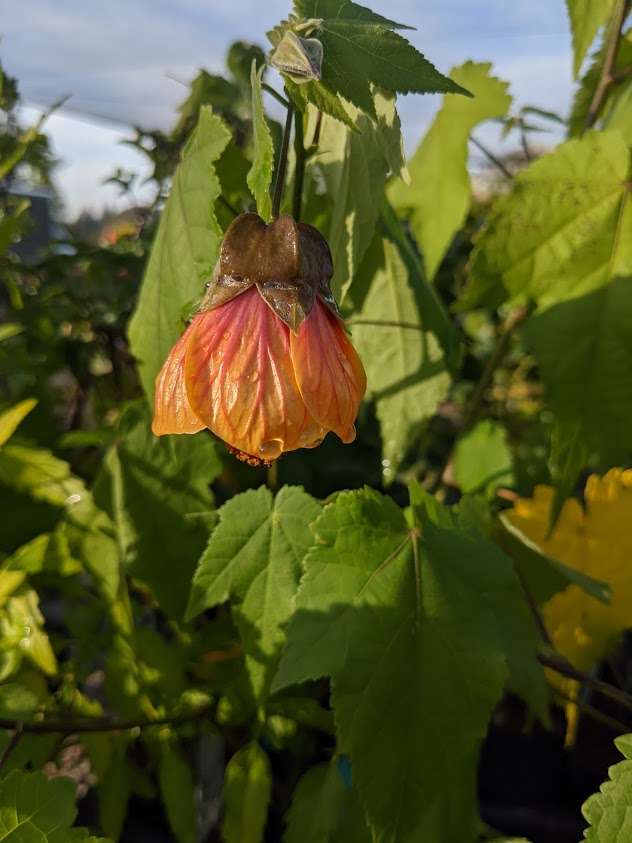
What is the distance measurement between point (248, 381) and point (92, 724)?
328mm

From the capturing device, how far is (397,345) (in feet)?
1.95

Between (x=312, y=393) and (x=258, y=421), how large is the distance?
0.02 metres

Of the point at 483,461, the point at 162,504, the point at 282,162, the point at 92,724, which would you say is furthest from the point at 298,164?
the point at 483,461

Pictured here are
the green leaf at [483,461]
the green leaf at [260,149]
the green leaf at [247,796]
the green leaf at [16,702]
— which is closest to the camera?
the green leaf at [260,149]

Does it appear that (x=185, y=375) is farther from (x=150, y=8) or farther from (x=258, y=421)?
(x=150, y=8)

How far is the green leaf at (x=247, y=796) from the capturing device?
0.52 m

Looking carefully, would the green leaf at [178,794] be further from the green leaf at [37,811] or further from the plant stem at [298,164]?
the plant stem at [298,164]

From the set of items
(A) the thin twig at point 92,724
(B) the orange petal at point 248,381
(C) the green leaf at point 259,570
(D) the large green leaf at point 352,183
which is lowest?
(A) the thin twig at point 92,724

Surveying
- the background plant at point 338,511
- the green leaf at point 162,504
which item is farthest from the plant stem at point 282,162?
the green leaf at point 162,504

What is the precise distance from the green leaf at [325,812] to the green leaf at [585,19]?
51 centimetres

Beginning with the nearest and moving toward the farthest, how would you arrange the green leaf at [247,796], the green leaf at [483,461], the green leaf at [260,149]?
the green leaf at [260,149] → the green leaf at [247,796] → the green leaf at [483,461]

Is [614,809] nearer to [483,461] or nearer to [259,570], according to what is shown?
[259,570]

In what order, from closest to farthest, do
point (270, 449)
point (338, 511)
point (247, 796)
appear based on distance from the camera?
point (270, 449) < point (338, 511) < point (247, 796)

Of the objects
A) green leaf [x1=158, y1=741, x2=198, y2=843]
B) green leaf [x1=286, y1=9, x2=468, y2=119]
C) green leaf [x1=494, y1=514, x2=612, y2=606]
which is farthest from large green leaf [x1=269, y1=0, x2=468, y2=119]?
green leaf [x1=158, y1=741, x2=198, y2=843]
